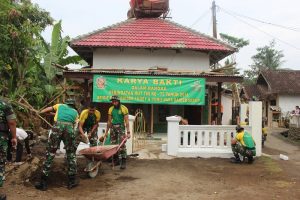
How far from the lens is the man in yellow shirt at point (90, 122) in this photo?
8680 mm

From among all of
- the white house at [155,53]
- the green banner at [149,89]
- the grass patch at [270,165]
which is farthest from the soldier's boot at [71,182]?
the white house at [155,53]

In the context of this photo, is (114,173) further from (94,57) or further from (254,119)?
(94,57)

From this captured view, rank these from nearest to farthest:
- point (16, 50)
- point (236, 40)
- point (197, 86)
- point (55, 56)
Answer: point (16, 50)
point (197, 86)
point (55, 56)
point (236, 40)

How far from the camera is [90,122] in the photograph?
8.84 metres

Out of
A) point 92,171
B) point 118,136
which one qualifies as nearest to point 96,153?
point 92,171

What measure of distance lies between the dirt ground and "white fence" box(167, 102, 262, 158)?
792mm

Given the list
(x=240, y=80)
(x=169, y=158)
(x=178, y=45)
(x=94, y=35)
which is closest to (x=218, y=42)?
(x=178, y=45)

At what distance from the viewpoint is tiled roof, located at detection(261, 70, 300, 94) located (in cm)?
3031

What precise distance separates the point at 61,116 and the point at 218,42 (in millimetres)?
12309

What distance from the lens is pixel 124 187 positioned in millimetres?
7156

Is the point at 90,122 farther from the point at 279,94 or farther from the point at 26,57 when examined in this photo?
the point at 279,94

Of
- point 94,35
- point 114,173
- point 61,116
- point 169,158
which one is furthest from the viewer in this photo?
point 94,35

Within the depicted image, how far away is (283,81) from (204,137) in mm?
23100

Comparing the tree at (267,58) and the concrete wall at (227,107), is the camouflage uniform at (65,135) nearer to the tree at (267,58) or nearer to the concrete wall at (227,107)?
the concrete wall at (227,107)
